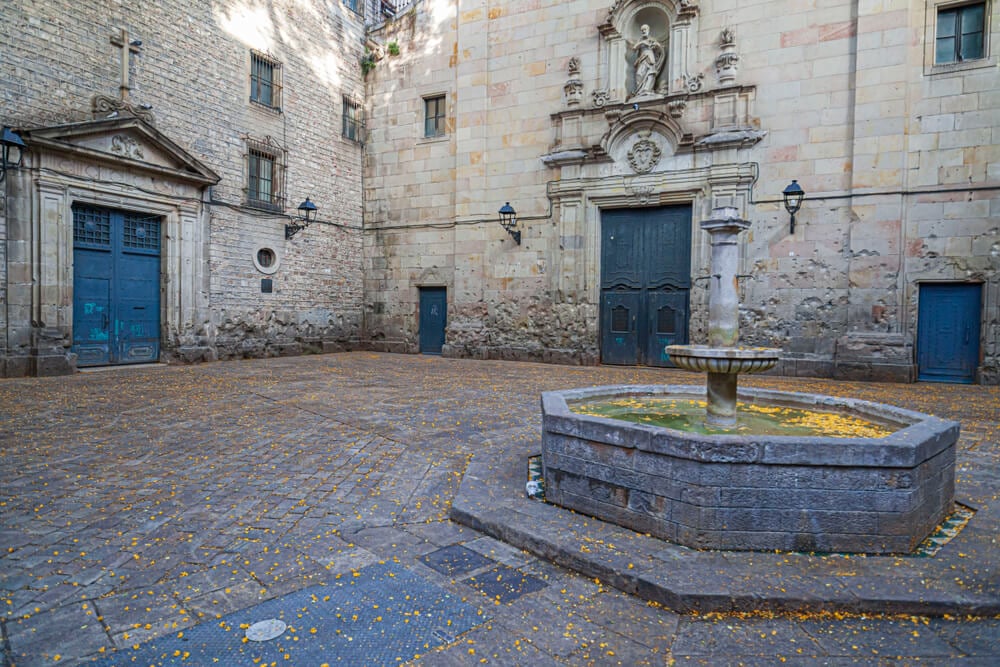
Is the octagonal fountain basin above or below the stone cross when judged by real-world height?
below

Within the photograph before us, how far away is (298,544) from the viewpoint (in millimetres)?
3506

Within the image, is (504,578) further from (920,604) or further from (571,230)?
(571,230)

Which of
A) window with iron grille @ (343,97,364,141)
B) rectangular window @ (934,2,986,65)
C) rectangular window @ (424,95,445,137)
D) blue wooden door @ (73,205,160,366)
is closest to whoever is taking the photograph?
rectangular window @ (934,2,986,65)

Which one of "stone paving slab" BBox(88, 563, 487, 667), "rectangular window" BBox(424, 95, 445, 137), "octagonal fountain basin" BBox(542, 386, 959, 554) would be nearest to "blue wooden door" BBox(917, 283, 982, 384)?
"octagonal fountain basin" BBox(542, 386, 959, 554)

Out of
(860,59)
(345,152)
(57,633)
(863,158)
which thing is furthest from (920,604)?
(345,152)

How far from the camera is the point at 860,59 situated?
1123cm

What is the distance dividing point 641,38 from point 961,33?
6.12 metres

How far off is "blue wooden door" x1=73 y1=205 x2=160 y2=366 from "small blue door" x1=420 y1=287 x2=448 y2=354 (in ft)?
22.2

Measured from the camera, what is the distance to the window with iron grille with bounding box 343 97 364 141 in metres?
17.2

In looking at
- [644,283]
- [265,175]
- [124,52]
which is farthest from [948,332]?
[124,52]

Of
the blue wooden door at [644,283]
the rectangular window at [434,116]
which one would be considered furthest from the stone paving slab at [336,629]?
the rectangular window at [434,116]

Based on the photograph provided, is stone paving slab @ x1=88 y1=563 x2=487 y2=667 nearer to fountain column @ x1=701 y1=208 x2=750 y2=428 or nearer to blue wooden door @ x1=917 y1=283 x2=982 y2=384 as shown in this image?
fountain column @ x1=701 y1=208 x2=750 y2=428

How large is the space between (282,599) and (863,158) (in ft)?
41.8

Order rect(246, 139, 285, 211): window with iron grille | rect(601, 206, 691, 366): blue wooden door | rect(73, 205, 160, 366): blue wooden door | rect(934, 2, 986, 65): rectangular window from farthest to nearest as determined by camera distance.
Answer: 1. rect(246, 139, 285, 211): window with iron grille
2. rect(601, 206, 691, 366): blue wooden door
3. rect(73, 205, 160, 366): blue wooden door
4. rect(934, 2, 986, 65): rectangular window
